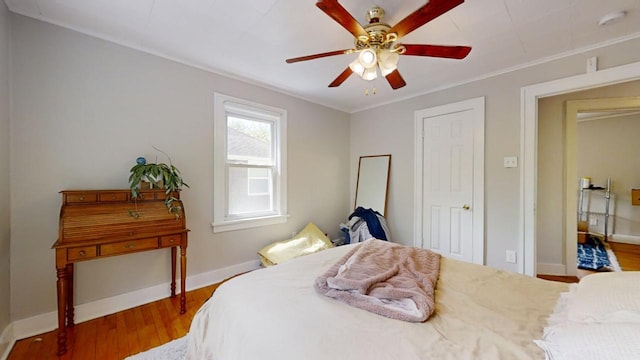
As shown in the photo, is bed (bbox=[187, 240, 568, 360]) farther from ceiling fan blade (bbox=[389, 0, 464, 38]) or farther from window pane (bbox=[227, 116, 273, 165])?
window pane (bbox=[227, 116, 273, 165])

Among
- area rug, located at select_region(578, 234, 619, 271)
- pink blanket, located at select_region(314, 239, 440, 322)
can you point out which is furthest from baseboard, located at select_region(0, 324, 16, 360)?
area rug, located at select_region(578, 234, 619, 271)

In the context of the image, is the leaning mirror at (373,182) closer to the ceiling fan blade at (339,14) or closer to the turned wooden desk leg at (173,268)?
the ceiling fan blade at (339,14)

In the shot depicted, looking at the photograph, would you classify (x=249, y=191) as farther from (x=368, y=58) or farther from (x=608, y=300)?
(x=608, y=300)

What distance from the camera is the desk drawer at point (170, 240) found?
2.18 meters

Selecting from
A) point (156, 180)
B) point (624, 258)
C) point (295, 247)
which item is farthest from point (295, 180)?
point (624, 258)

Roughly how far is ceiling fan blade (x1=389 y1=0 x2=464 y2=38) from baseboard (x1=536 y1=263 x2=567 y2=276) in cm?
356

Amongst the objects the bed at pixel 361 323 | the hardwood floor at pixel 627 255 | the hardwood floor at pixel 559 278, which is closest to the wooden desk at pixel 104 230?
the bed at pixel 361 323

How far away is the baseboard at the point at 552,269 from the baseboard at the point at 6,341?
205 inches

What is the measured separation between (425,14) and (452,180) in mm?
2329

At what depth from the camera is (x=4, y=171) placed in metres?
1.74

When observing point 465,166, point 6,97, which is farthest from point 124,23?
point 465,166

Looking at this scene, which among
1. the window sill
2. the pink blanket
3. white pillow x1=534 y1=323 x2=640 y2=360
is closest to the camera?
white pillow x1=534 y1=323 x2=640 y2=360

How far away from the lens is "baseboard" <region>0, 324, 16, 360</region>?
5.49 ft

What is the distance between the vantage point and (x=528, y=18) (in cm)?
186
